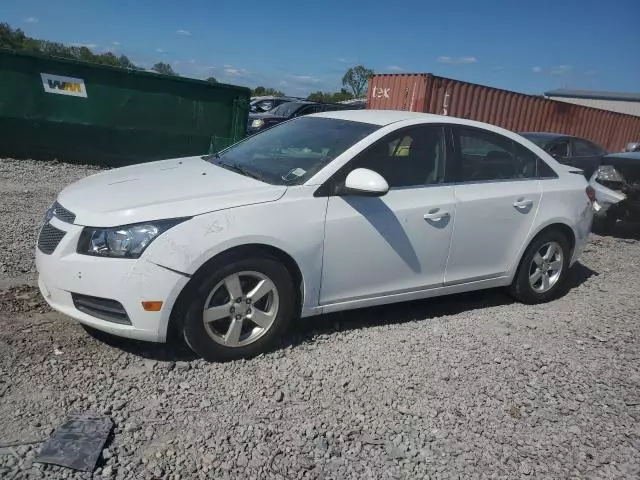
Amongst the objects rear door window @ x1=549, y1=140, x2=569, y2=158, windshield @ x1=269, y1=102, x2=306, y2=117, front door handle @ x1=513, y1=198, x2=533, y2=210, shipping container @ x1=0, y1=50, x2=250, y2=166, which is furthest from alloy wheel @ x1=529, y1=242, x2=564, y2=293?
windshield @ x1=269, y1=102, x2=306, y2=117

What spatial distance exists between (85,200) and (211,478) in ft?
6.06

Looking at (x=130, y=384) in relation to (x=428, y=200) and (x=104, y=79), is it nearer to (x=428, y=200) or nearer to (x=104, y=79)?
(x=428, y=200)

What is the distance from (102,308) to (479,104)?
14554 mm

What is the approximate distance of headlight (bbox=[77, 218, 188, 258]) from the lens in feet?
10.0

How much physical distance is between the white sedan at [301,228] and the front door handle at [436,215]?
24 millimetres

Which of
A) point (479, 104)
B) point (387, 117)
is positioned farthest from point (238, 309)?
point (479, 104)

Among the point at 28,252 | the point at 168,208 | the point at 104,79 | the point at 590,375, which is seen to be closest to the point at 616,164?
the point at 590,375

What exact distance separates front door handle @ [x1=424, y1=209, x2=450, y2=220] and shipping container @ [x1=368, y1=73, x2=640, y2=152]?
11023 millimetres

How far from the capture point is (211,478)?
8.05ft

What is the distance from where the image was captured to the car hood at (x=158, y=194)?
10.3 feet

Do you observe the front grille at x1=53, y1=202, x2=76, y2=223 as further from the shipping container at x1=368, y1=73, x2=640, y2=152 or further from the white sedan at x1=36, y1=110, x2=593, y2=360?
the shipping container at x1=368, y1=73, x2=640, y2=152

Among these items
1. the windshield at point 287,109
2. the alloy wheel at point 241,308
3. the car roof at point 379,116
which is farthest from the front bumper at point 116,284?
the windshield at point 287,109

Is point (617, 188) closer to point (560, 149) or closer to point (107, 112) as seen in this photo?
point (560, 149)

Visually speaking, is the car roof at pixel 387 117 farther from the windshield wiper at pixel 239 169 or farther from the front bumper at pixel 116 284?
the front bumper at pixel 116 284
